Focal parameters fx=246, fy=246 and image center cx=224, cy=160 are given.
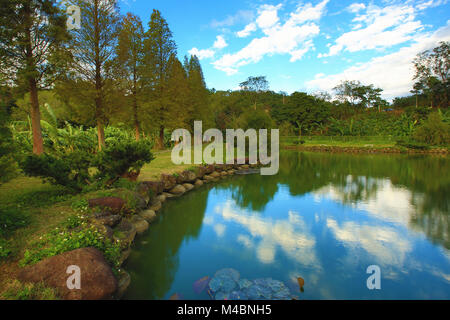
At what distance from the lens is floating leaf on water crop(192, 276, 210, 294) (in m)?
4.42

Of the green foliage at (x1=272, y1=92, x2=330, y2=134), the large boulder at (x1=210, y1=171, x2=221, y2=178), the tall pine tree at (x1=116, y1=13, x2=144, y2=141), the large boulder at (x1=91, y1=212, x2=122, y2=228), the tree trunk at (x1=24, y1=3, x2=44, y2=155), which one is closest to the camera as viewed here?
the large boulder at (x1=91, y1=212, x2=122, y2=228)

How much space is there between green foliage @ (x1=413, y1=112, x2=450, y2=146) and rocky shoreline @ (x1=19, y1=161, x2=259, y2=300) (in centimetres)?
3451

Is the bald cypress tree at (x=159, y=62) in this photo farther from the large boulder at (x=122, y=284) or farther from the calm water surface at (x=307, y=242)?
the large boulder at (x=122, y=284)

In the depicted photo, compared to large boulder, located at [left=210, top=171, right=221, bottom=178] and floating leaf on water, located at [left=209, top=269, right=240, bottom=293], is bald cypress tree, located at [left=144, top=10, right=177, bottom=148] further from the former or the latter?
floating leaf on water, located at [left=209, top=269, right=240, bottom=293]

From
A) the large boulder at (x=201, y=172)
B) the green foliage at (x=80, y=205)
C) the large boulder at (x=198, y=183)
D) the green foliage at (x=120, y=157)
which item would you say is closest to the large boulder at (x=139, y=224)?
the green foliage at (x=80, y=205)

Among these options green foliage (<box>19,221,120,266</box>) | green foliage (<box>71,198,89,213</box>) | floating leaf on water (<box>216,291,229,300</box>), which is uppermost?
green foliage (<box>71,198,89,213</box>)

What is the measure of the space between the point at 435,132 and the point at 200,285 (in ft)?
124

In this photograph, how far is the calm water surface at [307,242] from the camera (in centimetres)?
472

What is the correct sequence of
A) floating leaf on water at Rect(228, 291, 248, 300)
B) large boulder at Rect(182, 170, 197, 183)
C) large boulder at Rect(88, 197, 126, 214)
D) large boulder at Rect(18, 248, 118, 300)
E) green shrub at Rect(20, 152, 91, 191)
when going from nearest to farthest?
large boulder at Rect(18, 248, 118, 300), floating leaf on water at Rect(228, 291, 248, 300), green shrub at Rect(20, 152, 91, 191), large boulder at Rect(88, 197, 126, 214), large boulder at Rect(182, 170, 197, 183)

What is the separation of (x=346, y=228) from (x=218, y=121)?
4299 cm

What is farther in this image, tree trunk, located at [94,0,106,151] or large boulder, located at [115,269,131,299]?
tree trunk, located at [94,0,106,151]

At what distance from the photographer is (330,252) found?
5.98 m

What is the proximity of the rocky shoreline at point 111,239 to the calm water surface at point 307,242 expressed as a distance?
40 cm

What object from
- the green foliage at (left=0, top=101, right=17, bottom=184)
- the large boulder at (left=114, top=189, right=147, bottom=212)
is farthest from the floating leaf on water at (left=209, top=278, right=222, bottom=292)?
the green foliage at (left=0, top=101, right=17, bottom=184)
